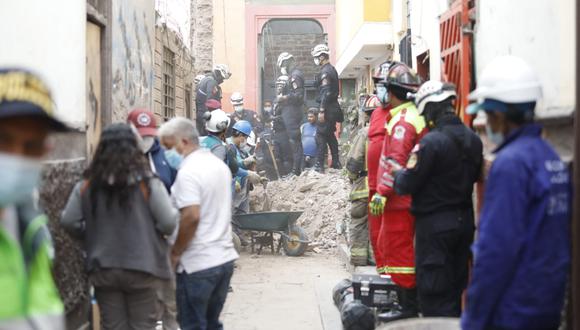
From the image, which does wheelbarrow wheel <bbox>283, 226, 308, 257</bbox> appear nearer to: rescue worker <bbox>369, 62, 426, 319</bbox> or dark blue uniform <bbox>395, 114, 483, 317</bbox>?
rescue worker <bbox>369, 62, 426, 319</bbox>

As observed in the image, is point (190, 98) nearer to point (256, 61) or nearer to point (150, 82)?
point (150, 82)

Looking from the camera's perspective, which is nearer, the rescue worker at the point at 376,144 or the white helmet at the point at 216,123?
the rescue worker at the point at 376,144

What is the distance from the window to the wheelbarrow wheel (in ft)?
8.81

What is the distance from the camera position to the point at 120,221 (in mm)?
5254

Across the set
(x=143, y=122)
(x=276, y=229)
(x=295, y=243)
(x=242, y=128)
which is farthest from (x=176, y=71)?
(x=143, y=122)

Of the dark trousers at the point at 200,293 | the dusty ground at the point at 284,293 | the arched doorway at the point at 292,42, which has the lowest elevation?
the dusty ground at the point at 284,293

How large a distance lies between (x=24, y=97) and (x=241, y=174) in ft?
32.7

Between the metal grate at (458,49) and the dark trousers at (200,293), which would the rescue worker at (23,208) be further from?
the metal grate at (458,49)

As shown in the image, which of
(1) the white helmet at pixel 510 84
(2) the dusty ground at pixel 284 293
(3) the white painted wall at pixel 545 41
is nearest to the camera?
(1) the white helmet at pixel 510 84

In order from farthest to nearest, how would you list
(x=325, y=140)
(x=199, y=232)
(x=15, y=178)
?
(x=325, y=140) < (x=199, y=232) < (x=15, y=178)

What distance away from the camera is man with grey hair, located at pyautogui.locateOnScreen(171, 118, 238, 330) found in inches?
227

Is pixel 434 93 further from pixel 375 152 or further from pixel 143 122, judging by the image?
pixel 143 122

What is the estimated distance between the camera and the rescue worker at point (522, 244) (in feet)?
11.8

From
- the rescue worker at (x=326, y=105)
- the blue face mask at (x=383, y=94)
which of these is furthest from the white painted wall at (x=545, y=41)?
the rescue worker at (x=326, y=105)
